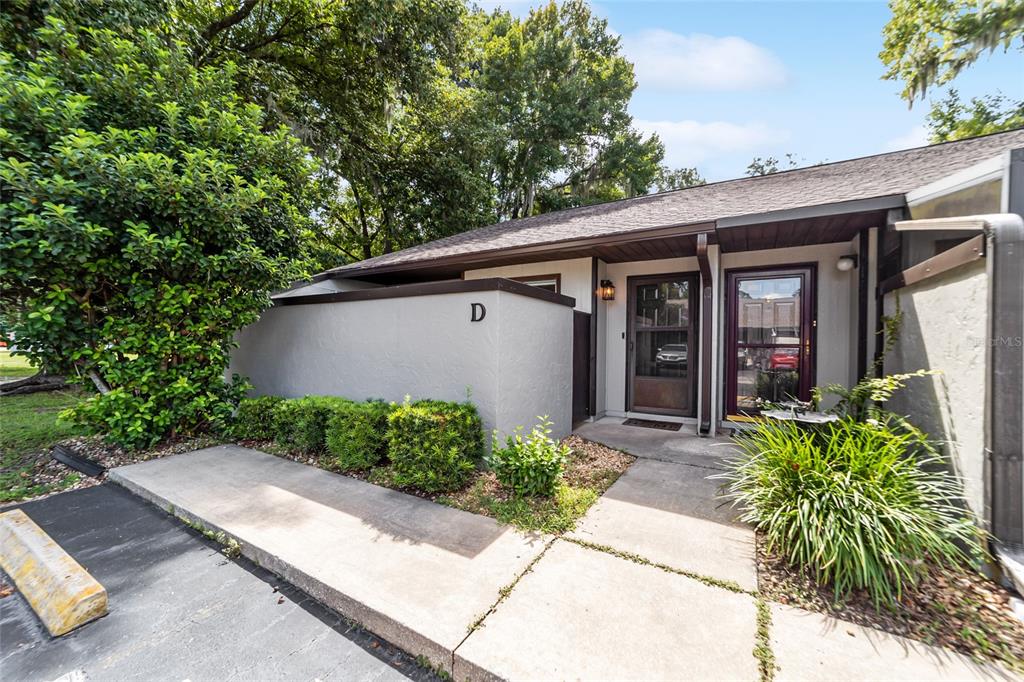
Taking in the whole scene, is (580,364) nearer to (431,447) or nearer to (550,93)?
(431,447)

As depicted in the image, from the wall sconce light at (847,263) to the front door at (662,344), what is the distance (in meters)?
1.66

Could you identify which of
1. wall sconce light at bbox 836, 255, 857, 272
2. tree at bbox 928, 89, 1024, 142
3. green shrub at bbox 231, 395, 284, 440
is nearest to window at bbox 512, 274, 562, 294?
wall sconce light at bbox 836, 255, 857, 272

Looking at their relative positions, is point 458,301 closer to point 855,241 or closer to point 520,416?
point 520,416

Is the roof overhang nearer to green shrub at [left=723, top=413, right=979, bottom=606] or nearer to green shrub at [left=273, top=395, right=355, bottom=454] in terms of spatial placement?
green shrub at [left=723, top=413, right=979, bottom=606]

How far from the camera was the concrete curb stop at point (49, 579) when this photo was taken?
2039mm

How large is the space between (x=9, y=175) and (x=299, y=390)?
3.42 metres

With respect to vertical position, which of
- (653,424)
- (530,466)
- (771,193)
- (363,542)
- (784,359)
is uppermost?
(771,193)

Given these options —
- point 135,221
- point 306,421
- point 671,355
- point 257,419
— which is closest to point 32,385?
point 257,419

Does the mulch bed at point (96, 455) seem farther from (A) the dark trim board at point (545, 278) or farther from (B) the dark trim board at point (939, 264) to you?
(B) the dark trim board at point (939, 264)

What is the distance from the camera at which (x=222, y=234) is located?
4.42 m

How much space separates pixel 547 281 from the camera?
6.17 m

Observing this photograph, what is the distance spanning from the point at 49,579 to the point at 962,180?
21.7 ft

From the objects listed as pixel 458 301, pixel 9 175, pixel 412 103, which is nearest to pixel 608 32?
pixel 412 103

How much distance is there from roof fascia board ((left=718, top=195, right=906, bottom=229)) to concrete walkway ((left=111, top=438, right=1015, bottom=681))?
2.83 metres
